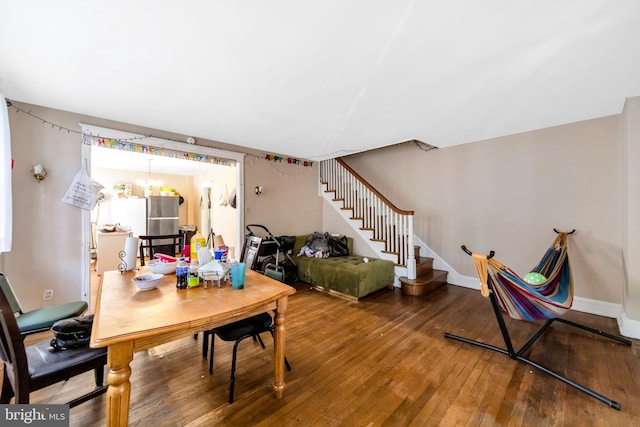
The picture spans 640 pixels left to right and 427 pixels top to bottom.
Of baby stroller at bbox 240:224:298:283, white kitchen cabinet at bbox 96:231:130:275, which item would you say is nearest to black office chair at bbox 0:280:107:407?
baby stroller at bbox 240:224:298:283

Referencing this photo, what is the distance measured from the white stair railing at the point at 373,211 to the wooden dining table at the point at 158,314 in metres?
2.81

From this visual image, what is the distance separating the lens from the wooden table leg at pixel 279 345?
1589 mm

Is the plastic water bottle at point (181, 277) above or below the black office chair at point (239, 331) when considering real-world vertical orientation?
above

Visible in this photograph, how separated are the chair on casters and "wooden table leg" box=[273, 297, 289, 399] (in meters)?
1.66

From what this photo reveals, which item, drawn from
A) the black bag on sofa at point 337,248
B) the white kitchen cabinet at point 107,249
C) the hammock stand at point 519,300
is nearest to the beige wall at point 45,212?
the white kitchen cabinet at point 107,249

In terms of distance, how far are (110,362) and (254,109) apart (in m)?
2.47

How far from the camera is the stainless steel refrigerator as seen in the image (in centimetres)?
628

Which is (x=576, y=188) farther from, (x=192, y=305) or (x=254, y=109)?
(x=192, y=305)

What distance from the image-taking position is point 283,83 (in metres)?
2.22

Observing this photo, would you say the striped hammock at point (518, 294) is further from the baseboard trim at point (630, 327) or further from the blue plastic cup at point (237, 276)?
the blue plastic cup at point (237, 276)

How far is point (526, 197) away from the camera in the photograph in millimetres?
3562

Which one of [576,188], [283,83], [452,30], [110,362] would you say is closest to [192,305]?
[110,362]

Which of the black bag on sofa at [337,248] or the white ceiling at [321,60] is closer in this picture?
the white ceiling at [321,60]

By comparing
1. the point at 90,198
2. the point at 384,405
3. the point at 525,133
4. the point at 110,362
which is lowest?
the point at 384,405
